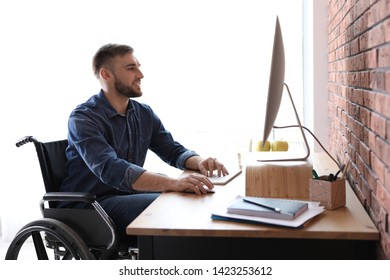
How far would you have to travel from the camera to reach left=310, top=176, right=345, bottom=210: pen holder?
1.75 m

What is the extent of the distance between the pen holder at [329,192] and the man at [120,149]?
1.33 feet

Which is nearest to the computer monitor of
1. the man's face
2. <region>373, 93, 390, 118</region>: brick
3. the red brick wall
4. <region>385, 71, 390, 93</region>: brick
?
the red brick wall

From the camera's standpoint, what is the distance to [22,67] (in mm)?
3945

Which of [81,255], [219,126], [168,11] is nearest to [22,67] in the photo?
[168,11]

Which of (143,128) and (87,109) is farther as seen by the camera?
(143,128)

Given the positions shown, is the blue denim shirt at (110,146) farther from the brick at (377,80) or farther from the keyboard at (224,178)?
the brick at (377,80)

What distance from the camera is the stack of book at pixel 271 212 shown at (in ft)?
5.23

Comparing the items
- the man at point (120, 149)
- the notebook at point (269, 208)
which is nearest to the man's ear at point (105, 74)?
the man at point (120, 149)

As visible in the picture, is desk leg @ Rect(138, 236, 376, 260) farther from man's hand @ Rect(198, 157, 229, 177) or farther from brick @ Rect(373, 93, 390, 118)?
man's hand @ Rect(198, 157, 229, 177)

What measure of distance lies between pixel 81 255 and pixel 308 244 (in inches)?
36.1

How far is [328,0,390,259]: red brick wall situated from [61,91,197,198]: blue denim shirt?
0.77 m

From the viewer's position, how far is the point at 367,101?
1677 mm

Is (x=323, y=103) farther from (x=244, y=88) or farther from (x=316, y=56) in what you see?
(x=244, y=88)
